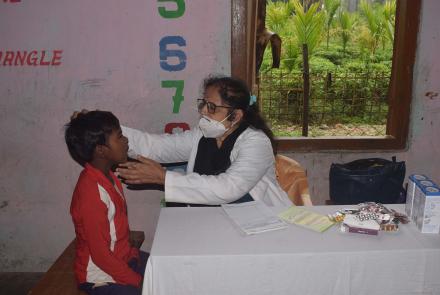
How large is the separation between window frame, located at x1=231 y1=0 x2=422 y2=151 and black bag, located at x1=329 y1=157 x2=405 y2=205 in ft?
0.70

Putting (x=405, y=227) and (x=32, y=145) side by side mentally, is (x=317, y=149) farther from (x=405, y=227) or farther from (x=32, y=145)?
(x=32, y=145)

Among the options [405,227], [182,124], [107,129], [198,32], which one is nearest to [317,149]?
[182,124]

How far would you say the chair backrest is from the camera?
2875mm

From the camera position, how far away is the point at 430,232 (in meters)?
1.90

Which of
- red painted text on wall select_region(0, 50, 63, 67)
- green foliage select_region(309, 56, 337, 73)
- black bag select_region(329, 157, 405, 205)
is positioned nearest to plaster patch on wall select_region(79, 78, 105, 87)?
red painted text on wall select_region(0, 50, 63, 67)

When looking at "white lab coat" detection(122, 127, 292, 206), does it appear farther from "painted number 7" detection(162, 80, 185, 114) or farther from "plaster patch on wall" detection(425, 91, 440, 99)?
"plaster patch on wall" detection(425, 91, 440, 99)

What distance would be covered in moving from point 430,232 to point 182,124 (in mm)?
2072

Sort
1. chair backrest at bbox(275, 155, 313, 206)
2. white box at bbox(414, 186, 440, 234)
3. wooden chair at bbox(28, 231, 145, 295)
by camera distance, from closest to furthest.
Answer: white box at bbox(414, 186, 440, 234) < wooden chair at bbox(28, 231, 145, 295) < chair backrest at bbox(275, 155, 313, 206)

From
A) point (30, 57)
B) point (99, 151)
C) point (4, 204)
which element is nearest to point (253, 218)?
point (99, 151)

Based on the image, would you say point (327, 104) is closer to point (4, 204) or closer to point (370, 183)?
point (370, 183)

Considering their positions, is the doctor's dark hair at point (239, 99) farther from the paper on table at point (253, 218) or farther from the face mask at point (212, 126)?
the paper on table at point (253, 218)

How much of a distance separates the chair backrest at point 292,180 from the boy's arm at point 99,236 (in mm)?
1259

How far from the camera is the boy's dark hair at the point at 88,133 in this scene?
2.25 m

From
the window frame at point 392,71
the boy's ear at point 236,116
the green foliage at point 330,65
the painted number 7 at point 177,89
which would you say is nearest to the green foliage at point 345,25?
the green foliage at point 330,65
